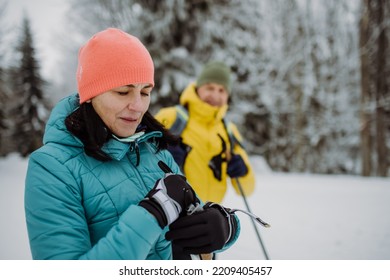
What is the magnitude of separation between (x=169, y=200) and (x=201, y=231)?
0.19 m

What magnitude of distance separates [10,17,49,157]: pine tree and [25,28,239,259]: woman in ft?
5.08

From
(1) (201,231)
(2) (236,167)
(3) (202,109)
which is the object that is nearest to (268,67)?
(3) (202,109)

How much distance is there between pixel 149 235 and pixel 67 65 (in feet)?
23.4

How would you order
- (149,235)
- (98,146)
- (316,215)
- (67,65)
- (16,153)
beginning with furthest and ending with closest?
(67,65), (316,215), (16,153), (98,146), (149,235)

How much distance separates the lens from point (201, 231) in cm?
101

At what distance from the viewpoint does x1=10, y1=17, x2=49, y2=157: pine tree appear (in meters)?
3.09

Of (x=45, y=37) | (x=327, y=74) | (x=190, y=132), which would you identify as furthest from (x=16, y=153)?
(x=327, y=74)

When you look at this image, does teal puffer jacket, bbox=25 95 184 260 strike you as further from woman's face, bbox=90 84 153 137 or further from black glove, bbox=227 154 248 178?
black glove, bbox=227 154 248 178

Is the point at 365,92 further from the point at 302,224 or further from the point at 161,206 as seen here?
the point at 161,206

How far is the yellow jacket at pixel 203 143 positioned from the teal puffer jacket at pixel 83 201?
44.6 inches

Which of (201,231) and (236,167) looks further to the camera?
(236,167)
